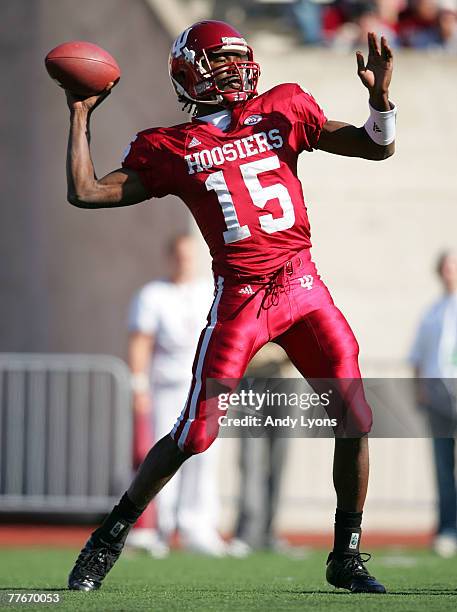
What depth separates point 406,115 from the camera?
970 cm

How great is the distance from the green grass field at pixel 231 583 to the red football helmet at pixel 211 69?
72.9 inches

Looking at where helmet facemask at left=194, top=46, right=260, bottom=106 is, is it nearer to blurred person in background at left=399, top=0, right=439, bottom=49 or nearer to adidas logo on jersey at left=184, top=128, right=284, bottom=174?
adidas logo on jersey at left=184, top=128, right=284, bottom=174

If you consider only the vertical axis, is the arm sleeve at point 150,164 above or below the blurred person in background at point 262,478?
above

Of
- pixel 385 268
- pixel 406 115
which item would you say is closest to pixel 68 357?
pixel 385 268

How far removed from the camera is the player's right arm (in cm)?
448

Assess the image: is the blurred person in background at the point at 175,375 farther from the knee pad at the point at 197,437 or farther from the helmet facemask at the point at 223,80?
Result: the knee pad at the point at 197,437

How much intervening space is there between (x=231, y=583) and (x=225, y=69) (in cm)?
217

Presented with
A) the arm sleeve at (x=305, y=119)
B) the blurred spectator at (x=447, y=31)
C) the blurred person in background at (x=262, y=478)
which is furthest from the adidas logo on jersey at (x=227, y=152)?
the blurred spectator at (x=447, y=31)

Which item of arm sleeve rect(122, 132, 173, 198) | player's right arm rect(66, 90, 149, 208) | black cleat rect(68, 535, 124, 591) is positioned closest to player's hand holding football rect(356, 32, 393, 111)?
arm sleeve rect(122, 132, 173, 198)

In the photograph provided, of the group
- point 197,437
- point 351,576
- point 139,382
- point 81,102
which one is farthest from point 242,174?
point 139,382

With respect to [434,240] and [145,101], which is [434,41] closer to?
[434,240]

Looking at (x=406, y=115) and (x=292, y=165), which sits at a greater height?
(x=406, y=115)

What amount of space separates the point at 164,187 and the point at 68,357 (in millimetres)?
4626

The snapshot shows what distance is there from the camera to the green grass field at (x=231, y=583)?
4156 mm
